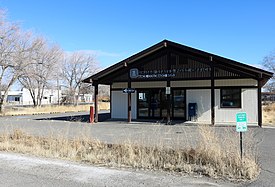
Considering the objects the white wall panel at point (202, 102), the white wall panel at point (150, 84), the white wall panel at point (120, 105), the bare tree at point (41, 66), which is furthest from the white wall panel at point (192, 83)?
the bare tree at point (41, 66)

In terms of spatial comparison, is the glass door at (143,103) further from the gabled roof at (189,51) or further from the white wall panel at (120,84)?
the gabled roof at (189,51)

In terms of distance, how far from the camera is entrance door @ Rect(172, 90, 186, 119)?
2236cm

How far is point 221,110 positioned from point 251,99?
2042mm

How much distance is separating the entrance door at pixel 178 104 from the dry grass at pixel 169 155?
12.4 meters

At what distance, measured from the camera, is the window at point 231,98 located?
20.4 meters

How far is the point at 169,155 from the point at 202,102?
13.4 m

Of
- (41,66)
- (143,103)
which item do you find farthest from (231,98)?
(41,66)

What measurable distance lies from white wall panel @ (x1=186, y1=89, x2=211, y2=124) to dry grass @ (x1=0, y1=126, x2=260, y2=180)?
11956mm

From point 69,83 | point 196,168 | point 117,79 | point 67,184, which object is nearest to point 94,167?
point 67,184

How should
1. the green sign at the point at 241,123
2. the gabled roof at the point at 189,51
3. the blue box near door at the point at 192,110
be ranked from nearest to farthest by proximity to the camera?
the green sign at the point at 241,123 → the gabled roof at the point at 189,51 → the blue box near door at the point at 192,110

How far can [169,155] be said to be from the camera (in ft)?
28.1

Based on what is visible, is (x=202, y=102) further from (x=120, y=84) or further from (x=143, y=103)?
(x=120, y=84)

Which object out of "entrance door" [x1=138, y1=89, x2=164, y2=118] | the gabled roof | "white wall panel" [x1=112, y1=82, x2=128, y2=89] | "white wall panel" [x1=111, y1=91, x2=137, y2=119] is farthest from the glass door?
the gabled roof

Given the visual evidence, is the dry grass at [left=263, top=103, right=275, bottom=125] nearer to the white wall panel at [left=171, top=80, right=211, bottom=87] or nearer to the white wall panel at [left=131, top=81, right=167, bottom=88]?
the white wall panel at [left=171, top=80, right=211, bottom=87]
